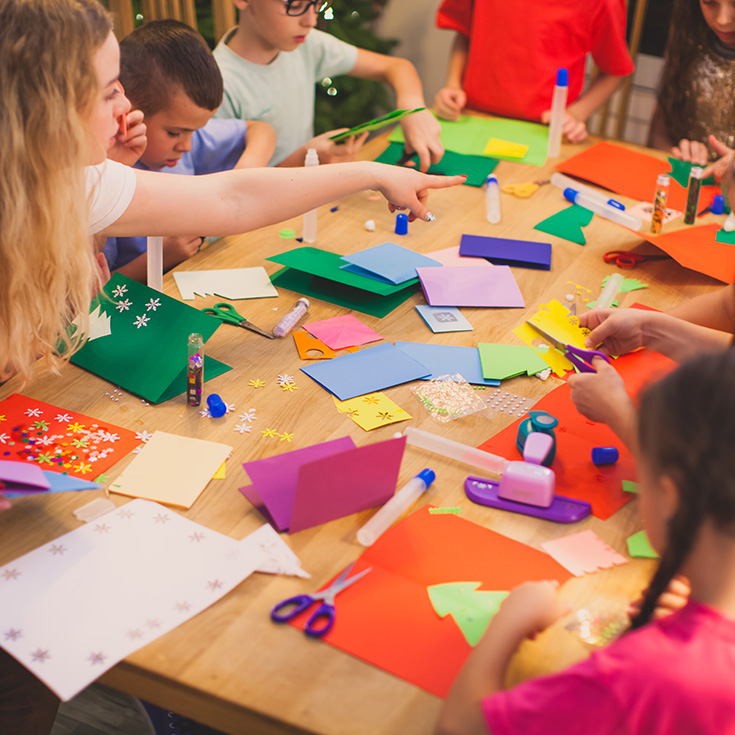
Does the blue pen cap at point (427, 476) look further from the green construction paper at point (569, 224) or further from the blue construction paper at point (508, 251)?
the green construction paper at point (569, 224)

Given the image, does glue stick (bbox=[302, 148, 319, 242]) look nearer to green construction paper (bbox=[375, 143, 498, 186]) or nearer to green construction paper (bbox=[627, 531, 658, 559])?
green construction paper (bbox=[375, 143, 498, 186])

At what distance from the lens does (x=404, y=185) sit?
1443 millimetres

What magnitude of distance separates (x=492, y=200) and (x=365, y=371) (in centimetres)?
72

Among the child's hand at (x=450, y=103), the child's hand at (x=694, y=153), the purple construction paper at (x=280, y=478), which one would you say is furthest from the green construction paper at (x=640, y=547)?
the child's hand at (x=450, y=103)

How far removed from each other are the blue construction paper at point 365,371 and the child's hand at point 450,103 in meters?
1.17

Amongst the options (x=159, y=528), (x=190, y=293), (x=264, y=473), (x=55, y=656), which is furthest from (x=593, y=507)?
(x=190, y=293)

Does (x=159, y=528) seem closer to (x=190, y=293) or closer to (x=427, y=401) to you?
(x=427, y=401)

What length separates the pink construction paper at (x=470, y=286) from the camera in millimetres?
1393

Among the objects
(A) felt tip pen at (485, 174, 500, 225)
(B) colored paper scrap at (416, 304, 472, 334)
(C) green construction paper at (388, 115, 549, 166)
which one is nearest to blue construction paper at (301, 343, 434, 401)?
(B) colored paper scrap at (416, 304, 472, 334)

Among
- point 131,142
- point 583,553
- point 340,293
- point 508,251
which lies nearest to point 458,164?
point 508,251

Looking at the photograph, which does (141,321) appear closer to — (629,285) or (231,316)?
(231,316)

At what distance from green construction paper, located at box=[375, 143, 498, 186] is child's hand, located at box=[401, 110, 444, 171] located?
28 millimetres

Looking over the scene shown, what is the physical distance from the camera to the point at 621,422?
1.01 m

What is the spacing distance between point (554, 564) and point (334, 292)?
0.71m
